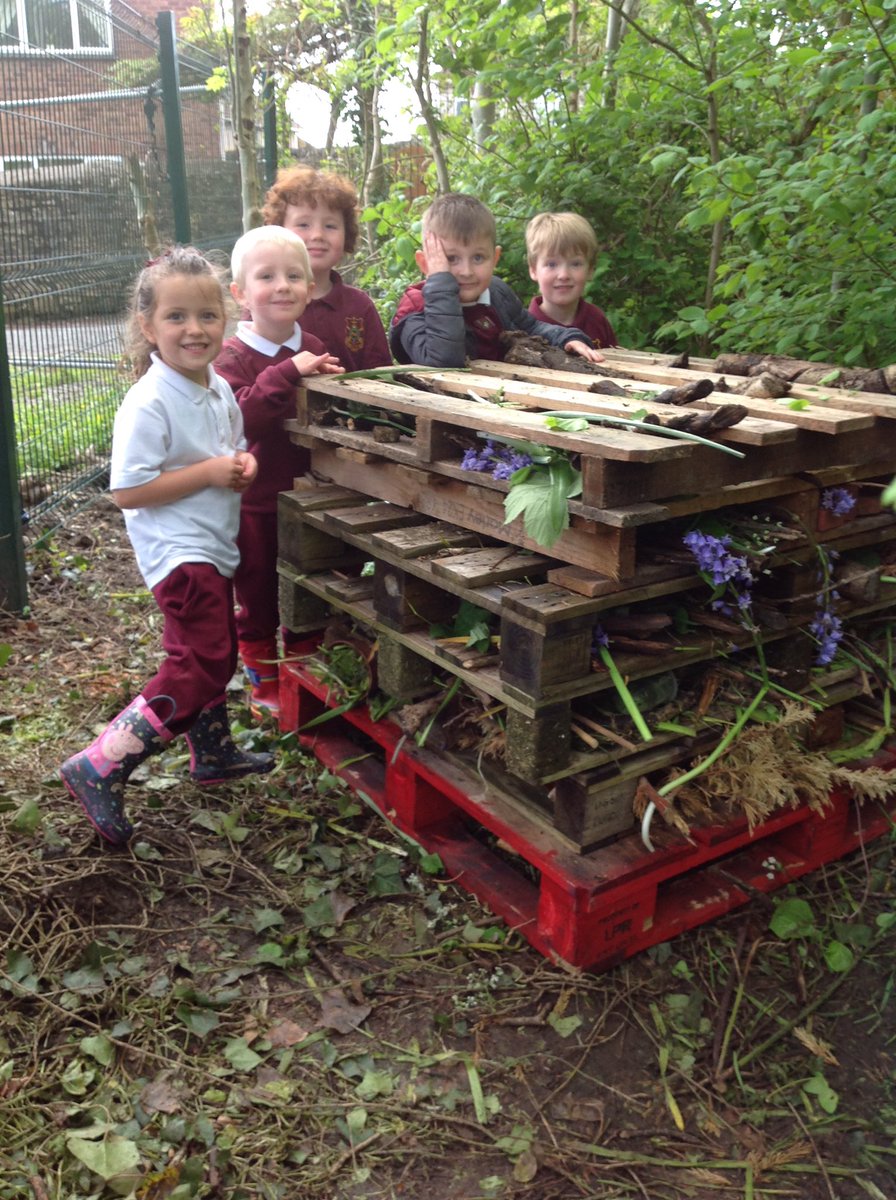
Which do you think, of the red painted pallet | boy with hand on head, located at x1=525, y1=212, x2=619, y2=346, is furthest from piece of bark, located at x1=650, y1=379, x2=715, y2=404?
boy with hand on head, located at x1=525, y1=212, x2=619, y2=346

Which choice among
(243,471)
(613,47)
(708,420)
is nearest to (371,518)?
(243,471)

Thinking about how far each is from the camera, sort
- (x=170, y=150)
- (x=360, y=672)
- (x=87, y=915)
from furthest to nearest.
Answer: (x=170, y=150) < (x=360, y=672) < (x=87, y=915)

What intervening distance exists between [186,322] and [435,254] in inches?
43.6

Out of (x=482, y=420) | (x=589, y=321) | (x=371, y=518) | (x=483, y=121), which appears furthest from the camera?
(x=483, y=121)

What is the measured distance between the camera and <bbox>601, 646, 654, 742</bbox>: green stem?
2.30 m

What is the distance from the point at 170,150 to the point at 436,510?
20.2 ft

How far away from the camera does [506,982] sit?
2484 mm

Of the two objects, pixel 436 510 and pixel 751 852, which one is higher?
pixel 436 510

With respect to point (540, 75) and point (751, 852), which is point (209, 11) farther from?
point (751, 852)

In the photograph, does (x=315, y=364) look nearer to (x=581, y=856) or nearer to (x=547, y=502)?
(x=547, y=502)

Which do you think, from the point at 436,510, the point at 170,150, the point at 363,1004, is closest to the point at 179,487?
the point at 436,510

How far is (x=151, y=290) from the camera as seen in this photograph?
300cm

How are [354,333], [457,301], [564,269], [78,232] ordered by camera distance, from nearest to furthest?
[457,301]
[354,333]
[564,269]
[78,232]

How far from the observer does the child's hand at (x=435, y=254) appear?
3.70 meters
